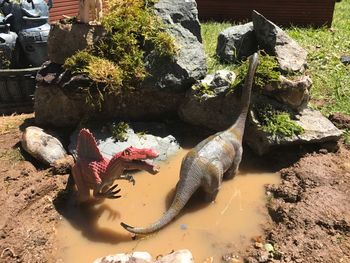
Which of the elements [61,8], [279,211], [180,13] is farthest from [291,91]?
[61,8]

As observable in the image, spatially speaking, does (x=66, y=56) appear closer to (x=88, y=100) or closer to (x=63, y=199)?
(x=88, y=100)

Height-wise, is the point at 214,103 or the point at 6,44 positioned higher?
the point at 6,44

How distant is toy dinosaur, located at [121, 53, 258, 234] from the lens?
4617mm

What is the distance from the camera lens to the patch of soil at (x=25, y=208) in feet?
14.0

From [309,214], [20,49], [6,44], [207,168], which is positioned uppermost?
[6,44]

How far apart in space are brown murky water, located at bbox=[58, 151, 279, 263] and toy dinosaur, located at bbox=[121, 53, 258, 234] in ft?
0.54

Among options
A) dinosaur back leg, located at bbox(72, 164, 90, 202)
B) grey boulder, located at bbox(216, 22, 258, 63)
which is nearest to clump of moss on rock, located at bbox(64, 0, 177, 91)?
dinosaur back leg, located at bbox(72, 164, 90, 202)

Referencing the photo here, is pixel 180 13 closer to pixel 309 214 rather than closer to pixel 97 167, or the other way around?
pixel 97 167

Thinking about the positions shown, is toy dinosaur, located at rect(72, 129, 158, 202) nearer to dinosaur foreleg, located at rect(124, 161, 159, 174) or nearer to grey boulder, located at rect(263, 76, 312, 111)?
dinosaur foreleg, located at rect(124, 161, 159, 174)

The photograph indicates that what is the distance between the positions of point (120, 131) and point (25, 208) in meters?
1.66

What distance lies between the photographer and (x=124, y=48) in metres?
5.81

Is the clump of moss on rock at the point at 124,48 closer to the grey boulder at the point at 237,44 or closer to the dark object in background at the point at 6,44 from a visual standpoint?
the dark object in background at the point at 6,44

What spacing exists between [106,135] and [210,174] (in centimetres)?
176

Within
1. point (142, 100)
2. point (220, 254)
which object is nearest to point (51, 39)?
point (142, 100)
